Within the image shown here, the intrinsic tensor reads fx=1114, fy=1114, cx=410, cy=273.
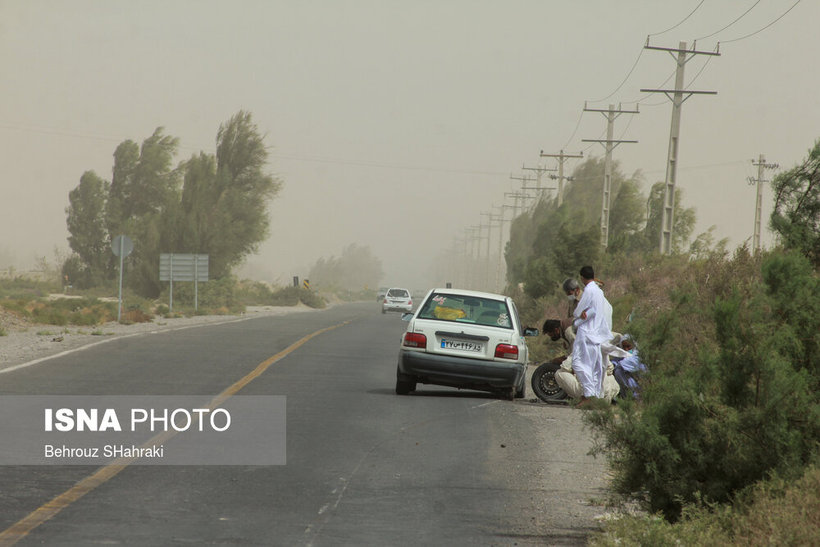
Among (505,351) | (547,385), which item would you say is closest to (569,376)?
(547,385)

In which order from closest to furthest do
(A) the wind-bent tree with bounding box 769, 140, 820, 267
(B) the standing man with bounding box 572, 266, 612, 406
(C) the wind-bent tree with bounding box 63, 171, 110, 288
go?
1. (A) the wind-bent tree with bounding box 769, 140, 820, 267
2. (B) the standing man with bounding box 572, 266, 612, 406
3. (C) the wind-bent tree with bounding box 63, 171, 110, 288

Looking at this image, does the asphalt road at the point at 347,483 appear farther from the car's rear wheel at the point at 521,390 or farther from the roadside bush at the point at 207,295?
the roadside bush at the point at 207,295

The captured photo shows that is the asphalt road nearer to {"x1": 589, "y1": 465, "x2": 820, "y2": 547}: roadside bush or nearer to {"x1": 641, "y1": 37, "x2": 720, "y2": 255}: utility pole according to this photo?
{"x1": 589, "y1": 465, "x2": 820, "y2": 547}: roadside bush

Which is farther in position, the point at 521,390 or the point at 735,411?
the point at 521,390

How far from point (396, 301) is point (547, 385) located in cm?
4988

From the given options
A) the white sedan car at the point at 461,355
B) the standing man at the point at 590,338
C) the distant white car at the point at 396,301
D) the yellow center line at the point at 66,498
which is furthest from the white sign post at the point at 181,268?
the yellow center line at the point at 66,498

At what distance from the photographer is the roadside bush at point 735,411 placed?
7.17 metres

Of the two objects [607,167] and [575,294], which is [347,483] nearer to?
[575,294]

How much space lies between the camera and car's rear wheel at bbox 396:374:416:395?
53.5ft

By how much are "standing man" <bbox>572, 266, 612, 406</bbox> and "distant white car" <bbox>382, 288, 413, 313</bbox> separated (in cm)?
5021

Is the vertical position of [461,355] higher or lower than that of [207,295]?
higher

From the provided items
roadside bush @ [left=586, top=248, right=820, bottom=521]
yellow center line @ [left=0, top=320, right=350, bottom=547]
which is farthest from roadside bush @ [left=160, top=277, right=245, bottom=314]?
roadside bush @ [left=586, top=248, right=820, bottom=521]

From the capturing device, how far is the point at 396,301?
217ft

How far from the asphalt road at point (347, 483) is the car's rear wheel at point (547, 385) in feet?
0.64
